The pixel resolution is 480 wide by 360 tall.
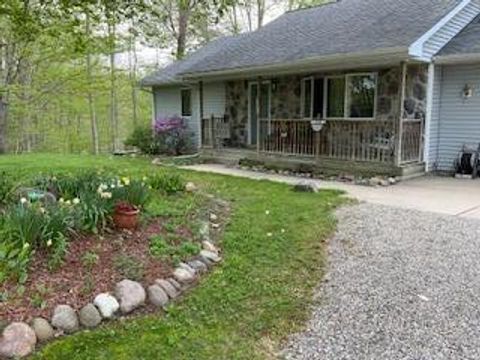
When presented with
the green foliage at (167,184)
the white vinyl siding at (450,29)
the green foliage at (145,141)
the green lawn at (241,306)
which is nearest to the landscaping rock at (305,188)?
the green lawn at (241,306)

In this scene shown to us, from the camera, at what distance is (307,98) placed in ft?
43.5

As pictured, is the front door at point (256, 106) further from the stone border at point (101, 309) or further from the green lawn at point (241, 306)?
the stone border at point (101, 309)

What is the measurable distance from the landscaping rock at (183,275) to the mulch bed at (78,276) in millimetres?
73

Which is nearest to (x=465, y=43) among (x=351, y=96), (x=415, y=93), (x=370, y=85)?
(x=415, y=93)

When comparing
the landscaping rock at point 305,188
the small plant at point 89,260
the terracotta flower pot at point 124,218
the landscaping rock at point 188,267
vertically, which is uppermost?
the terracotta flower pot at point 124,218

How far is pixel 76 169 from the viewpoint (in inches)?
440

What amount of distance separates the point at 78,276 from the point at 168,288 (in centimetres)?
75

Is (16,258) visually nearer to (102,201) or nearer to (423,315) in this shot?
(102,201)

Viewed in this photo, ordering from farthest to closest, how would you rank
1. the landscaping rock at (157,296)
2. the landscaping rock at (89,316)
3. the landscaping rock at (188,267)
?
the landscaping rock at (188,267) → the landscaping rock at (157,296) → the landscaping rock at (89,316)

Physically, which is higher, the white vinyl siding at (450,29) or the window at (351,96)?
the white vinyl siding at (450,29)

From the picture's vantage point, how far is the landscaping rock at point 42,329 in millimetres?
3273

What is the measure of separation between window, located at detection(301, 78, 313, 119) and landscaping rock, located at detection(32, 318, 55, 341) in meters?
10.7

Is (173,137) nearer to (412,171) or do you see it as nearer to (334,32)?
(334,32)

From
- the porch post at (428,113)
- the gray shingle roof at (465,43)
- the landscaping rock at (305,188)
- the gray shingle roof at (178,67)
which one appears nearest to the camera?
the landscaping rock at (305,188)
